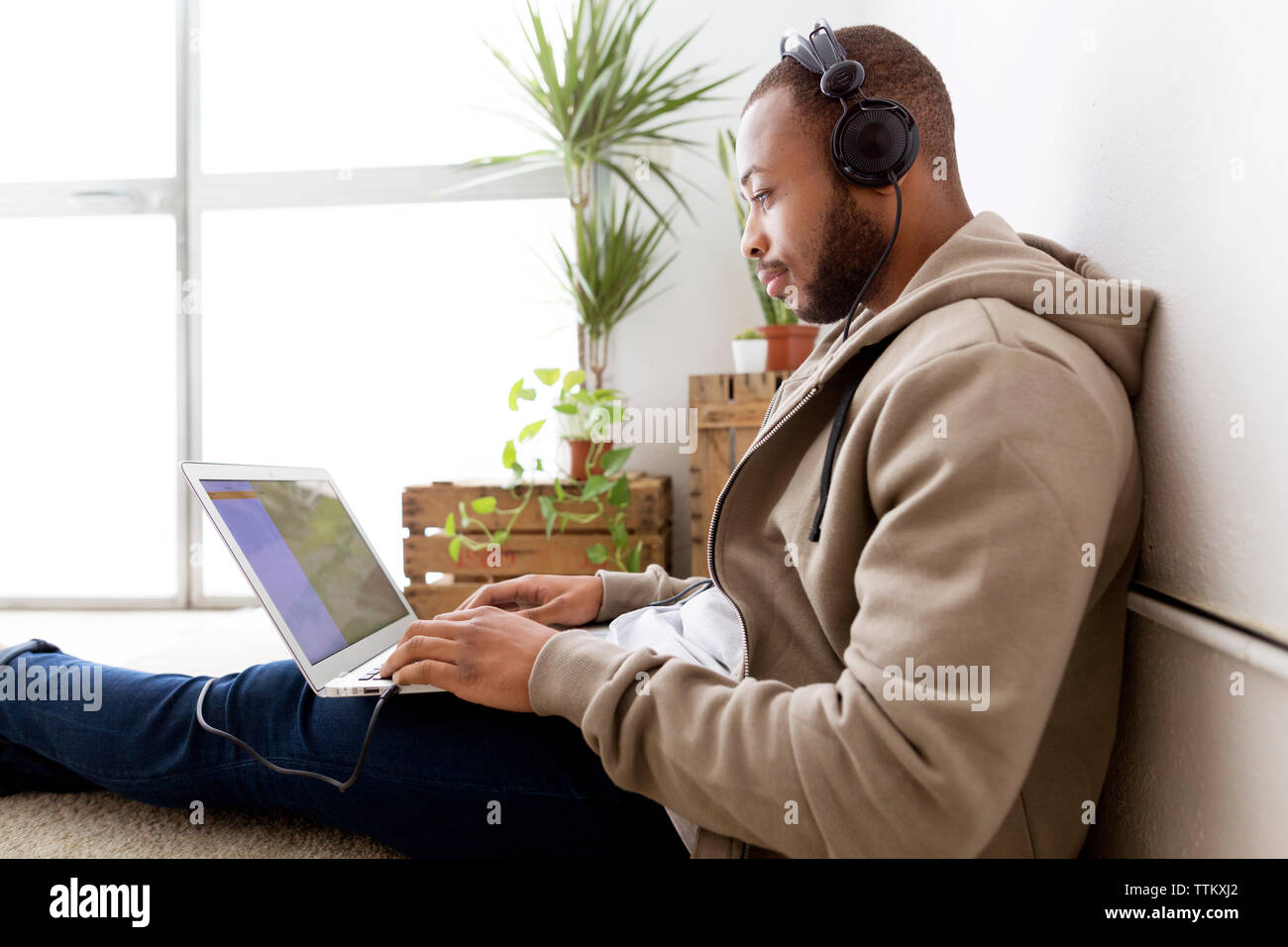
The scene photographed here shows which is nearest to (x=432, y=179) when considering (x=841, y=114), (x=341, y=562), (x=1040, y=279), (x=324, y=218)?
(x=324, y=218)

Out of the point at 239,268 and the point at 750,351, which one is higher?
the point at 239,268

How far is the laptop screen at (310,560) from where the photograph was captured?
997mm

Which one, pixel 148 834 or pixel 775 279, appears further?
pixel 148 834

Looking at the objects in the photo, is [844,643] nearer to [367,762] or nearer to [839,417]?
[839,417]

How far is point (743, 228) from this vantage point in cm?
275

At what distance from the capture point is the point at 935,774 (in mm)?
572

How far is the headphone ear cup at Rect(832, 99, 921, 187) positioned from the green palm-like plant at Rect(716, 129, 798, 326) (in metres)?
1.61

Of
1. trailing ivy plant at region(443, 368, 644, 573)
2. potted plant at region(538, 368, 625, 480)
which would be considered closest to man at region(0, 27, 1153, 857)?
trailing ivy plant at region(443, 368, 644, 573)

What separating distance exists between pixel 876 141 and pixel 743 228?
1939 millimetres

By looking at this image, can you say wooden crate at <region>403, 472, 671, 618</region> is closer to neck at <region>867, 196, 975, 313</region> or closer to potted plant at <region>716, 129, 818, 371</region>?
potted plant at <region>716, 129, 818, 371</region>

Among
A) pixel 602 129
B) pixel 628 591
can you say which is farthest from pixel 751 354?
pixel 628 591
